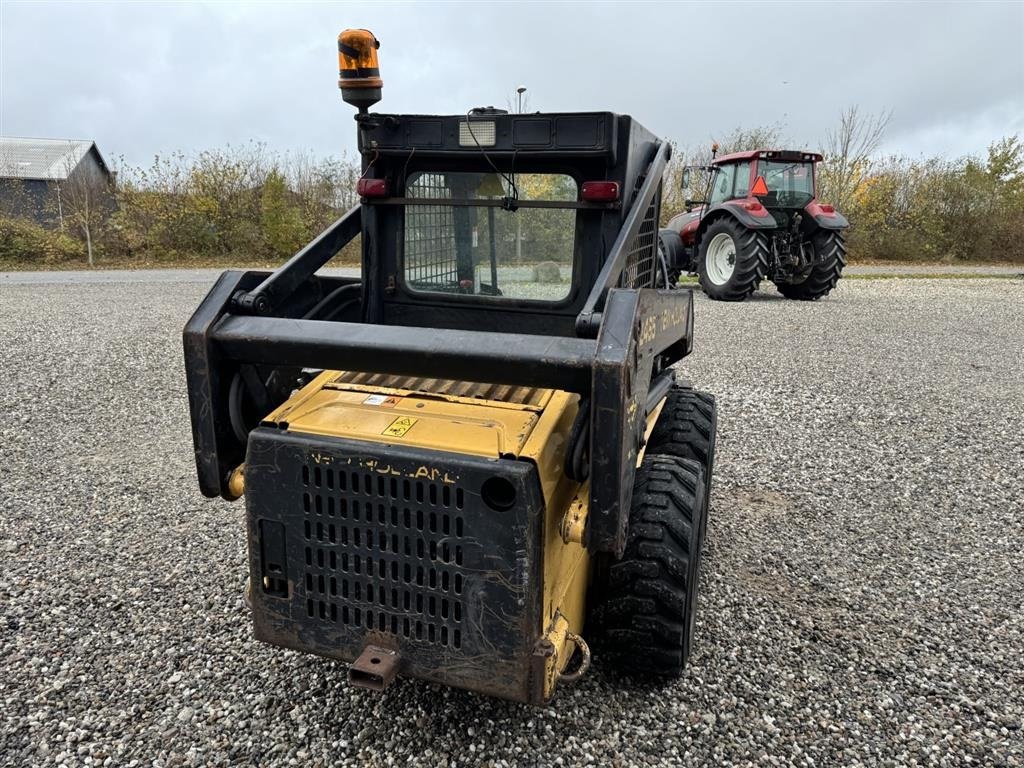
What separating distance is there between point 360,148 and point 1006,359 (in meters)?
8.41

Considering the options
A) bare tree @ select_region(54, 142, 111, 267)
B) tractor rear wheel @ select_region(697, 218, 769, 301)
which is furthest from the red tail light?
bare tree @ select_region(54, 142, 111, 267)

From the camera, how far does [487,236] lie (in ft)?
9.82

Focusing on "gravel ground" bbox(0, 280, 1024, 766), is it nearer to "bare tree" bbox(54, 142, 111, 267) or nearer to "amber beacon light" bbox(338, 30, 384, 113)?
"amber beacon light" bbox(338, 30, 384, 113)

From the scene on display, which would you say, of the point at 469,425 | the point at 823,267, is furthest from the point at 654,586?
the point at 823,267

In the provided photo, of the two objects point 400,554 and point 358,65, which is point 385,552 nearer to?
point 400,554

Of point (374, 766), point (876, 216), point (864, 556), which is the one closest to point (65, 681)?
point (374, 766)

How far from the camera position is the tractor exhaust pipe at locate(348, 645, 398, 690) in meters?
2.10

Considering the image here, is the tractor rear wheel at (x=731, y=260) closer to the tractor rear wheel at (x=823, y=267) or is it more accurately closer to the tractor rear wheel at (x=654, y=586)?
the tractor rear wheel at (x=823, y=267)

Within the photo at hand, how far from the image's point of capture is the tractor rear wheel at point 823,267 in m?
12.3

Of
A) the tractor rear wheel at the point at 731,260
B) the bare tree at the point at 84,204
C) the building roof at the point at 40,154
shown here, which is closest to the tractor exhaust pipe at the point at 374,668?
the tractor rear wheel at the point at 731,260

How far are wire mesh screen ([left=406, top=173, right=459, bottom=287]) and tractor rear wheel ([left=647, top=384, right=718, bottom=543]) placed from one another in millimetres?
1170

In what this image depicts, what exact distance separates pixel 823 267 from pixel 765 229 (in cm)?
150

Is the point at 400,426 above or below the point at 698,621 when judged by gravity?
above

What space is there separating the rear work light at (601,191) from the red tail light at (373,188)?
788mm
